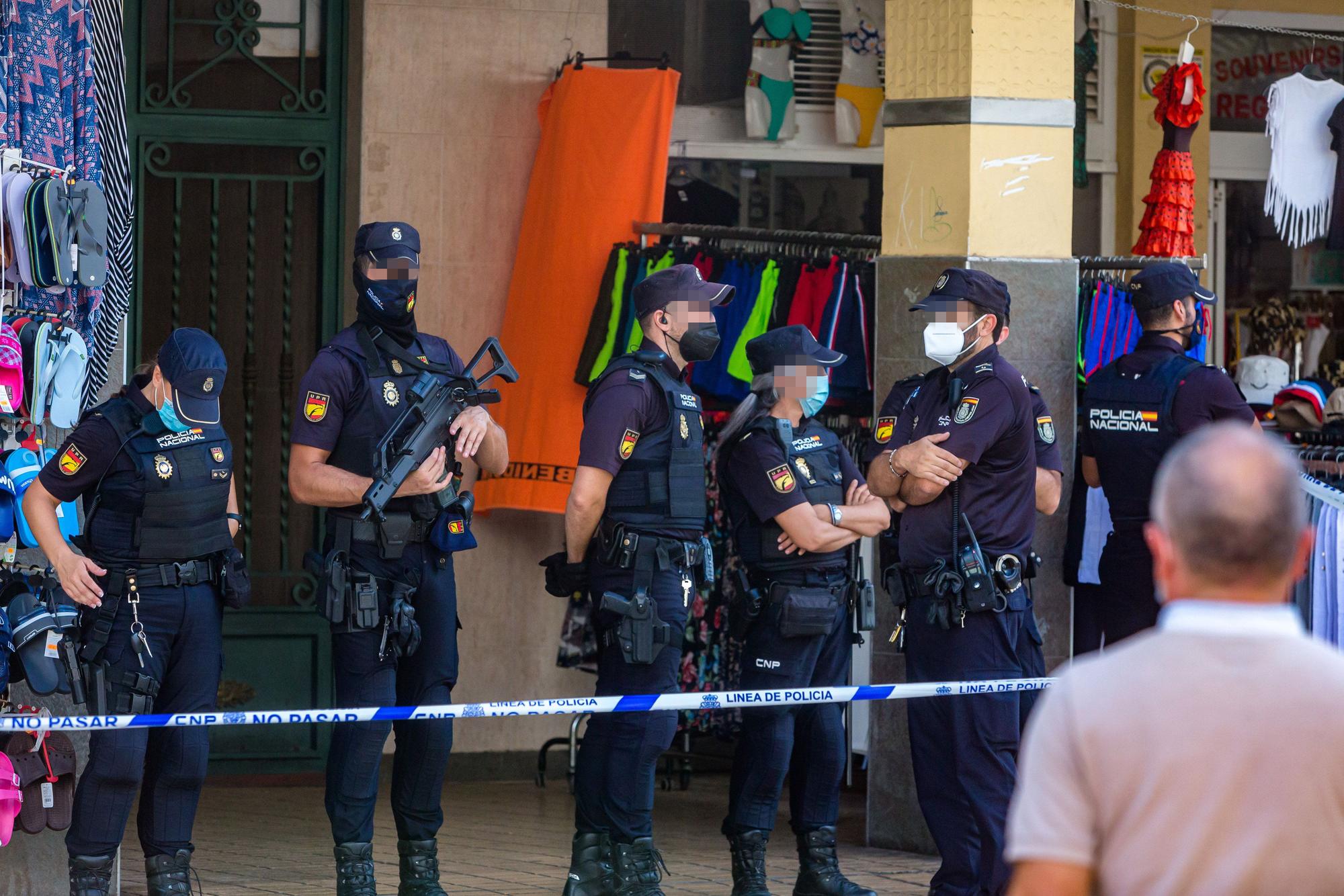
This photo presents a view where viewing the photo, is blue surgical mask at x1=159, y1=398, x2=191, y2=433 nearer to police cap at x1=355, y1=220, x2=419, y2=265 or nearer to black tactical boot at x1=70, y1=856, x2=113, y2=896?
police cap at x1=355, y1=220, x2=419, y2=265

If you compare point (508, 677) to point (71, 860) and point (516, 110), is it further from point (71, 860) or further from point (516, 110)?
point (71, 860)

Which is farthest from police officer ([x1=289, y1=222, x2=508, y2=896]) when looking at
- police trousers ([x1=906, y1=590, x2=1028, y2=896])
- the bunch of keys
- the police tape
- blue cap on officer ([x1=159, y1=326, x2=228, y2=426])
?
police trousers ([x1=906, y1=590, x2=1028, y2=896])

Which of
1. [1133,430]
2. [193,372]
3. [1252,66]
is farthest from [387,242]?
[1252,66]

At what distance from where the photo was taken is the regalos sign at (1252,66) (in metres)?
9.46

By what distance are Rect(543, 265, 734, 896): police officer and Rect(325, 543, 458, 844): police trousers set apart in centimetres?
41

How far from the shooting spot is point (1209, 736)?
213 cm

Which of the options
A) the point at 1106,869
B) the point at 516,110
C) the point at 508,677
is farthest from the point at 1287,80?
the point at 1106,869

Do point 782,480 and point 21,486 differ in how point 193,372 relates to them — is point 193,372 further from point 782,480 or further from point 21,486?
point 782,480

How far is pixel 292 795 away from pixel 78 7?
343 centimetres

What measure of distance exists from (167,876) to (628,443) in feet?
6.19

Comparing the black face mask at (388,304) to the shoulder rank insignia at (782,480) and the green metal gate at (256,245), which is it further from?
the green metal gate at (256,245)

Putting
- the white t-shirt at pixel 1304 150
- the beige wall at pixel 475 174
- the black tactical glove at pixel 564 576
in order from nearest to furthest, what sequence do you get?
1. the black tactical glove at pixel 564 576
2. the beige wall at pixel 475 174
3. the white t-shirt at pixel 1304 150

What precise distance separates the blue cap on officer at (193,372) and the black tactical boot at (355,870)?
136 centimetres

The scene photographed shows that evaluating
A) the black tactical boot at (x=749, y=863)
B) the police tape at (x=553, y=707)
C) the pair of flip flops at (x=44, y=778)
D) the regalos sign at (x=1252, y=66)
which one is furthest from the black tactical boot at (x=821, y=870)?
the regalos sign at (x=1252, y=66)
